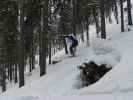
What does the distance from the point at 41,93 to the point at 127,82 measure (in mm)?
5120

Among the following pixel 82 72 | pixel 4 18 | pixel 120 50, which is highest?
pixel 4 18

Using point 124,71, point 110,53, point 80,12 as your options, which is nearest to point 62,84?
point 110,53

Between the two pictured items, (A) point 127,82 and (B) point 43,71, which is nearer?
(A) point 127,82

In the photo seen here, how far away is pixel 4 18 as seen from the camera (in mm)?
24766

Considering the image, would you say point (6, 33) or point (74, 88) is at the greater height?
point (6, 33)

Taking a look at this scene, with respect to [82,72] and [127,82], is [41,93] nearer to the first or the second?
[82,72]

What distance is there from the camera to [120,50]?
14.0m

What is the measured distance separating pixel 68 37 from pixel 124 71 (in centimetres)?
879

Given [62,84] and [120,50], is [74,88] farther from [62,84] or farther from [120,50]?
[120,50]

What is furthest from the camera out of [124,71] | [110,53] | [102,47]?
[102,47]

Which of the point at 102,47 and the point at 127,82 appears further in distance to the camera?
the point at 102,47

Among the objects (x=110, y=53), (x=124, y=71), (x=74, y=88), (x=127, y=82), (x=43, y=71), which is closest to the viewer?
(x=127, y=82)

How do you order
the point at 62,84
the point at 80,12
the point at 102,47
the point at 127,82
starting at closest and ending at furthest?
the point at 127,82 < the point at 62,84 < the point at 102,47 < the point at 80,12

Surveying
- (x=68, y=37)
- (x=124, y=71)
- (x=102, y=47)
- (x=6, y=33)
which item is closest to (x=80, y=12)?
(x=6, y=33)
